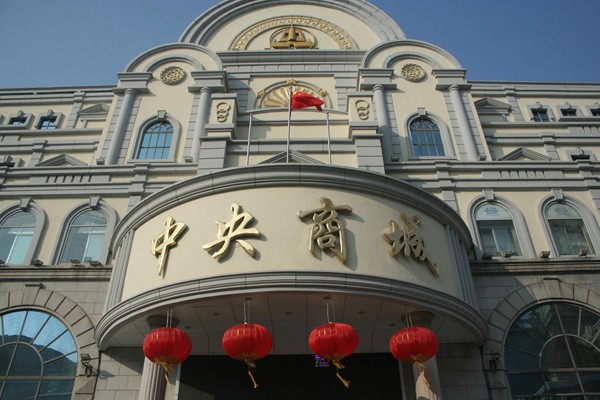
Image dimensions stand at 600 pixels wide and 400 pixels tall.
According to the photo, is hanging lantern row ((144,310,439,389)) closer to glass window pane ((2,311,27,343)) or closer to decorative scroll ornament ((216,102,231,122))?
glass window pane ((2,311,27,343))

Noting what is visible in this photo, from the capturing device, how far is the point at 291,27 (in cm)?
1850

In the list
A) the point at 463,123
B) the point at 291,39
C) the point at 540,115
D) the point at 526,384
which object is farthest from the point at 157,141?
the point at 540,115

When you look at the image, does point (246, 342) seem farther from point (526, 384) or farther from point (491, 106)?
point (491, 106)

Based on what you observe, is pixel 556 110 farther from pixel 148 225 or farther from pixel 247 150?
pixel 148 225

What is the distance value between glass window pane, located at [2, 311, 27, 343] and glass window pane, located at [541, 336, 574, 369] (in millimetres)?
12293

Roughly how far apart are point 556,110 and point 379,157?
8748 mm

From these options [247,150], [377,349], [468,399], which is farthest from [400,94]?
[468,399]

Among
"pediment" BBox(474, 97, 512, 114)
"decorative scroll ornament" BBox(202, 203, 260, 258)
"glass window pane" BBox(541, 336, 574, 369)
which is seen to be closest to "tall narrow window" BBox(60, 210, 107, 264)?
"decorative scroll ornament" BBox(202, 203, 260, 258)

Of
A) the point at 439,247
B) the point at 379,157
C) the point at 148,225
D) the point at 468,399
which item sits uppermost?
the point at 379,157

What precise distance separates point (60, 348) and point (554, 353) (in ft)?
37.5

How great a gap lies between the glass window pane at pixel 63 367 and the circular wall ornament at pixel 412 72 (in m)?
13.1

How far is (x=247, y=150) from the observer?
44.2ft

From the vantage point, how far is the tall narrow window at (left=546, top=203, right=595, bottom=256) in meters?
12.4

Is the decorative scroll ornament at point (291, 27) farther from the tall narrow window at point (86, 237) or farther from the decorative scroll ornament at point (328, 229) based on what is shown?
the decorative scroll ornament at point (328, 229)
